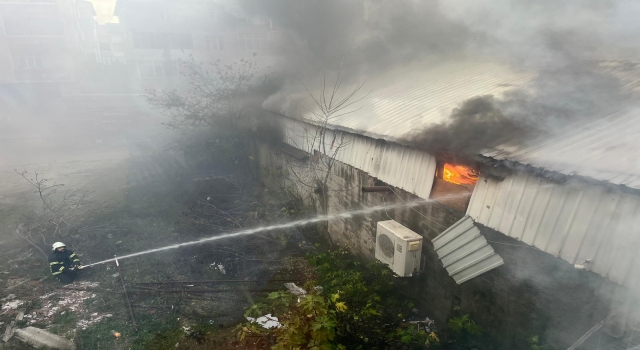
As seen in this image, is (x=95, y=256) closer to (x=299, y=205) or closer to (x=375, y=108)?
(x=299, y=205)

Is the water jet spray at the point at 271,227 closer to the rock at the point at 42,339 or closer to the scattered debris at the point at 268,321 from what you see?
the rock at the point at 42,339

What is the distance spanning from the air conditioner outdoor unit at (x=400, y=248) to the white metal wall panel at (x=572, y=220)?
5.17ft

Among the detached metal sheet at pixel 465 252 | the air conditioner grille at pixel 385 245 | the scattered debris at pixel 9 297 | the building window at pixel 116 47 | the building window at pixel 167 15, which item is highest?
the building window at pixel 167 15

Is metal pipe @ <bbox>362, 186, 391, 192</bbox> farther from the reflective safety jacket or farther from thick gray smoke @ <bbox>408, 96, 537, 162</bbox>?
the reflective safety jacket

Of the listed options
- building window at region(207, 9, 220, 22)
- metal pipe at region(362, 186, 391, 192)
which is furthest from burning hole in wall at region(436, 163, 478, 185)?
building window at region(207, 9, 220, 22)

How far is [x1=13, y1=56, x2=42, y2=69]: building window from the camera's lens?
32.7 meters

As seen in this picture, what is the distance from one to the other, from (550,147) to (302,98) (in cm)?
822

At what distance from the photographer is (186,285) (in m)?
7.20

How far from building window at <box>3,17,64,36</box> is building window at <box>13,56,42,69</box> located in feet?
7.36

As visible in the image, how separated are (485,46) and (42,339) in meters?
10.9

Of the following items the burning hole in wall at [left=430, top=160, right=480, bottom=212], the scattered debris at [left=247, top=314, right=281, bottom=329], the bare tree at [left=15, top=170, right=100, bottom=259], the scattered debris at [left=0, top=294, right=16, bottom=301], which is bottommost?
the bare tree at [left=15, top=170, right=100, bottom=259]

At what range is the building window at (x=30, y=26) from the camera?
3216cm

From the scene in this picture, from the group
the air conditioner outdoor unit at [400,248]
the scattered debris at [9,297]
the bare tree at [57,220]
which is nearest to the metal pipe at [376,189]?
the air conditioner outdoor unit at [400,248]

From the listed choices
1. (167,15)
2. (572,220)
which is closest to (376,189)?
(572,220)
